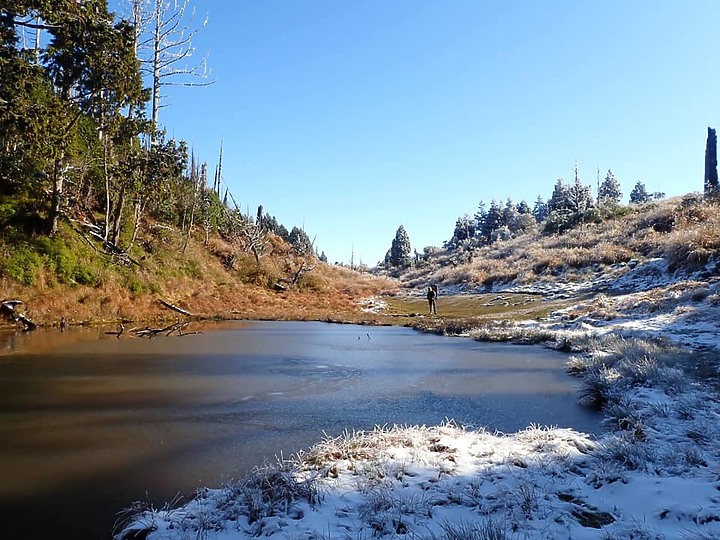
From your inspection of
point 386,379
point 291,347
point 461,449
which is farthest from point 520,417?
point 291,347

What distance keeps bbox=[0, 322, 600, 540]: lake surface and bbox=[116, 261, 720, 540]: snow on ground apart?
902 millimetres

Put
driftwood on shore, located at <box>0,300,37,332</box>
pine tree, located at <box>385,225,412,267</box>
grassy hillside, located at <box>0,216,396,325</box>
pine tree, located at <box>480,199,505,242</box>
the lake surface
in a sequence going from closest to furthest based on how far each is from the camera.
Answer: the lake surface, driftwood on shore, located at <box>0,300,37,332</box>, grassy hillside, located at <box>0,216,396,325</box>, pine tree, located at <box>480,199,505,242</box>, pine tree, located at <box>385,225,412,267</box>

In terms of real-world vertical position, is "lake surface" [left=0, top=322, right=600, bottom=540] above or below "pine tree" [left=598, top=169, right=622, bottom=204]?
below

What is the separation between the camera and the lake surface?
5.52 meters

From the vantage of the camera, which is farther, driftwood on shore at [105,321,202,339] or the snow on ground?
driftwood on shore at [105,321,202,339]

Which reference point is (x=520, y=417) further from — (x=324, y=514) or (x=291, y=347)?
(x=291, y=347)

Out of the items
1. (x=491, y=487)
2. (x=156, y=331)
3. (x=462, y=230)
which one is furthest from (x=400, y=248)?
(x=491, y=487)

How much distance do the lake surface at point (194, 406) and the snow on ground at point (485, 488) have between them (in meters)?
0.90

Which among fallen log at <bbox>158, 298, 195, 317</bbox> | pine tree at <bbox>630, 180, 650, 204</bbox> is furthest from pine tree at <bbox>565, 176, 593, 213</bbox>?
fallen log at <bbox>158, 298, 195, 317</bbox>

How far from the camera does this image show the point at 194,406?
8820 mm

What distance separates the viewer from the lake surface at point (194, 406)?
5.52m

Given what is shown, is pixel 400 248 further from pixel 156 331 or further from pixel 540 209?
pixel 156 331

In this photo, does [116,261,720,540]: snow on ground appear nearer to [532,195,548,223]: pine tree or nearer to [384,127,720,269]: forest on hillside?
[384,127,720,269]: forest on hillside

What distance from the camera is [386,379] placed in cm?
1152
